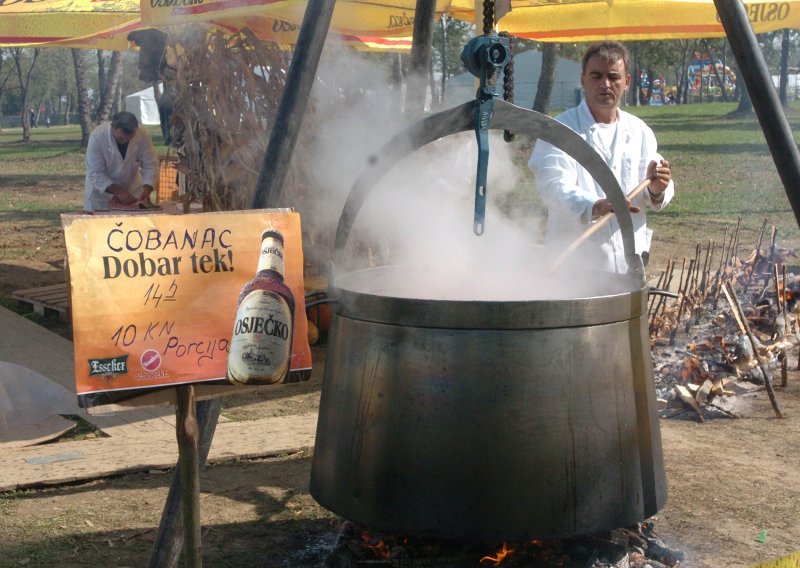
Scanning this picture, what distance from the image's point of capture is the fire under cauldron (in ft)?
8.30

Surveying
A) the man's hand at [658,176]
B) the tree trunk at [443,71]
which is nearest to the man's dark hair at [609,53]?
the man's hand at [658,176]

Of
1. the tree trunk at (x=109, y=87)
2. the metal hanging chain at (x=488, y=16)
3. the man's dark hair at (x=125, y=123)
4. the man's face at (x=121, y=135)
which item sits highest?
the tree trunk at (x=109, y=87)

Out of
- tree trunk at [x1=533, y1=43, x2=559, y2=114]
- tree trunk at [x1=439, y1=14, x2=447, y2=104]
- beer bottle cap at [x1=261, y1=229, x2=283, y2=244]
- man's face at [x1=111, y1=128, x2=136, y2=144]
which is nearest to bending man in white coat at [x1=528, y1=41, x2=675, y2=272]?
beer bottle cap at [x1=261, y1=229, x2=283, y2=244]

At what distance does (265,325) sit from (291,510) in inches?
68.8

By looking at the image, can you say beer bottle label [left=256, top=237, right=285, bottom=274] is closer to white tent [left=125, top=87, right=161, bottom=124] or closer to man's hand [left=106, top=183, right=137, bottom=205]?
man's hand [left=106, top=183, right=137, bottom=205]

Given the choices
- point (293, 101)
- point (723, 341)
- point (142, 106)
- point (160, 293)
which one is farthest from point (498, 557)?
point (142, 106)

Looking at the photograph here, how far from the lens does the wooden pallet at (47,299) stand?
8.04 metres

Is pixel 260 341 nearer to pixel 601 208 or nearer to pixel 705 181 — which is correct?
pixel 601 208

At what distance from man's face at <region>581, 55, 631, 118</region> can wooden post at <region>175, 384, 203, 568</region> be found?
222 centimetres

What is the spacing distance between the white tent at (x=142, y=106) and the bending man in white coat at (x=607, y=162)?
40.8 metres

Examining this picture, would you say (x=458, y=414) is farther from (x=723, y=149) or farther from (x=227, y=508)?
(x=723, y=149)

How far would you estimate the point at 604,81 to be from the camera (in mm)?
4004

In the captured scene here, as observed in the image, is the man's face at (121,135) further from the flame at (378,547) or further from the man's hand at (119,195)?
the flame at (378,547)

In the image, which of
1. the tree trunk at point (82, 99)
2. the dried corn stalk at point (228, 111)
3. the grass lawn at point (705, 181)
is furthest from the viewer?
the tree trunk at point (82, 99)
